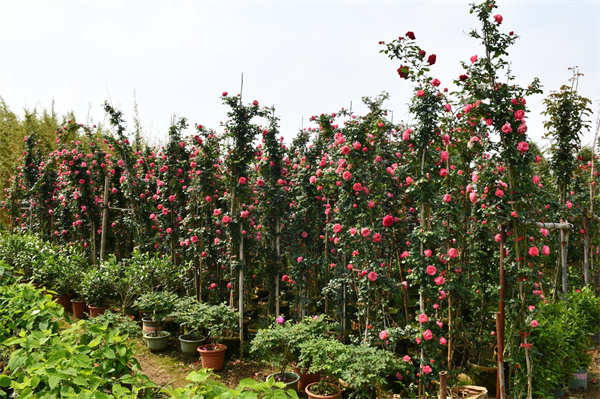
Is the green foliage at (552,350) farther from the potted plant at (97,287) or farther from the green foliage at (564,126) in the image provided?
the potted plant at (97,287)

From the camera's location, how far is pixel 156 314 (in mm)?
4848

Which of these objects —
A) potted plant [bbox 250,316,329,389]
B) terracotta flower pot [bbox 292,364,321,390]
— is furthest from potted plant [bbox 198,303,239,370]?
terracotta flower pot [bbox 292,364,321,390]

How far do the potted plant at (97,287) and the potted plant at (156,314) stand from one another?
2.91ft

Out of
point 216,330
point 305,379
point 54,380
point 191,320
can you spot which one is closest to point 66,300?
point 191,320

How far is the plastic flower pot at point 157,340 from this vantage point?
15.8 ft

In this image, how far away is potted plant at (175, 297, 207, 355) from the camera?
4383mm

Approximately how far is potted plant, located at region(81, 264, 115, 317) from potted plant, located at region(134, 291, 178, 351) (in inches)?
34.9

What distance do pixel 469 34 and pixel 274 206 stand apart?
3.03 meters

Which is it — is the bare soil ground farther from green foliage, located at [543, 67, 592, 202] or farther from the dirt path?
green foliage, located at [543, 67, 592, 202]

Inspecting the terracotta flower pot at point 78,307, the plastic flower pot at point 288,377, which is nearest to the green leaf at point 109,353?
the plastic flower pot at point 288,377

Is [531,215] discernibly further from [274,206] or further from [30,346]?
[30,346]

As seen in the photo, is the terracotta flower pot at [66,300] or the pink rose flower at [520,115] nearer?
the pink rose flower at [520,115]

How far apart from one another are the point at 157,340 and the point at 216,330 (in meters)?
1.01

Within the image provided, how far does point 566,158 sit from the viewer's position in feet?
15.8
